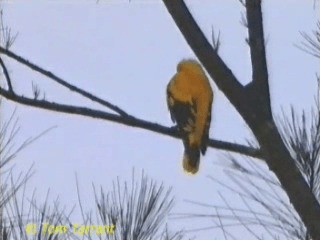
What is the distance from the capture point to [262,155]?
1078mm

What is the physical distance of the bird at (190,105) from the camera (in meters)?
2.42

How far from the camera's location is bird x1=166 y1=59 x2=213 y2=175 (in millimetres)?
2424

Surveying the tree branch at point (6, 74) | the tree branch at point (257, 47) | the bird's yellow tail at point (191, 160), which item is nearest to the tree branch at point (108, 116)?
the tree branch at point (6, 74)

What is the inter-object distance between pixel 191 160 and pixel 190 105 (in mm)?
362

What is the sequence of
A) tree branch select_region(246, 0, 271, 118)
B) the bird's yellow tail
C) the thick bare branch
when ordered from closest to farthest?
the thick bare branch, tree branch select_region(246, 0, 271, 118), the bird's yellow tail

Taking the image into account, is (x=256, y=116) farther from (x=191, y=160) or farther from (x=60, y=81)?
(x=191, y=160)

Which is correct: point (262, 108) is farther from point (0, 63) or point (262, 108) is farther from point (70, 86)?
point (0, 63)

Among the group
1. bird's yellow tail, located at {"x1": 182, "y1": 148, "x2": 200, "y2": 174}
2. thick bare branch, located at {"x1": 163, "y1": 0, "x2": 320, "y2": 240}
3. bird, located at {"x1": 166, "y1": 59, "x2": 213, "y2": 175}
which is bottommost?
thick bare branch, located at {"x1": 163, "y1": 0, "x2": 320, "y2": 240}

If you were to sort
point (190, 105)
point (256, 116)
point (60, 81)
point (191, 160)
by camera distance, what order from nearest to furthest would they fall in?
point (256, 116)
point (60, 81)
point (191, 160)
point (190, 105)

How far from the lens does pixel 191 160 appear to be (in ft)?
7.81

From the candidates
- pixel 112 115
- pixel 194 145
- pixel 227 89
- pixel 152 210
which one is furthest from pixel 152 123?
pixel 194 145

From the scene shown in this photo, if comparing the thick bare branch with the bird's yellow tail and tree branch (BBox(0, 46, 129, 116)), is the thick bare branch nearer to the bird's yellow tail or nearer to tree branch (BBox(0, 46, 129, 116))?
tree branch (BBox(0, 46, 129, 116))

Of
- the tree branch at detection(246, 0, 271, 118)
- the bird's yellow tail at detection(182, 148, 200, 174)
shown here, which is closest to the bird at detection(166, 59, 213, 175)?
the bird's yellow tail at detection(182, 148, 200, 174)

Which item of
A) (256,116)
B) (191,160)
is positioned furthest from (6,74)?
(191,160)
